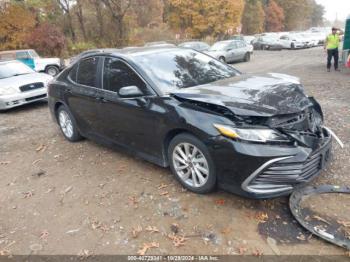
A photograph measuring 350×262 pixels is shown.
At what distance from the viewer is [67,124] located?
234 inches

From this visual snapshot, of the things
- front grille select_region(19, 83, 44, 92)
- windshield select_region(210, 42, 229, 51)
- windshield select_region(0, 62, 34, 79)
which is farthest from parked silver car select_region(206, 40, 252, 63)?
front grille select_region(19, 83, 44, 92)

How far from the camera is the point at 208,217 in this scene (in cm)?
345

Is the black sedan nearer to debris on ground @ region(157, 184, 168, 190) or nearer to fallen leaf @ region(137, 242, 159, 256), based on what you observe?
debris on ground @ region(157, 184, 168, 190)

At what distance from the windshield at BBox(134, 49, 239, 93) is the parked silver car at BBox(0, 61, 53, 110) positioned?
578 centimetres

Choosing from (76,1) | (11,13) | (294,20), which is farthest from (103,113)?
(294,20)

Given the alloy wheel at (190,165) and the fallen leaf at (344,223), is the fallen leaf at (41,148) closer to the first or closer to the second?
the alloy wheel at (190,165)

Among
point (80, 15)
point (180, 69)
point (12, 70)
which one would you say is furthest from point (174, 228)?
point (80, 15)

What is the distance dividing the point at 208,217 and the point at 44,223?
184cm

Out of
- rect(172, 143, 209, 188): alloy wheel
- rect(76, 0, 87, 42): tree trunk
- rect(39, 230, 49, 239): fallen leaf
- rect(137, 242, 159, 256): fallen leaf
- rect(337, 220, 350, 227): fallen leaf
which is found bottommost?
rect(137, 242, 159, 256): fallen leaf

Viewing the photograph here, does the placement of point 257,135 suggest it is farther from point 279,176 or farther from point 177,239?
point 177,239

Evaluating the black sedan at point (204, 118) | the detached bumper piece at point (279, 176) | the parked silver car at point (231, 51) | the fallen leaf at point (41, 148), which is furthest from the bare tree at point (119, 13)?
the detached bumper piece at point (279, 176)

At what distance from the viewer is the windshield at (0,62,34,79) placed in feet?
31.8

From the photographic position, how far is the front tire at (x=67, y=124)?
574cm

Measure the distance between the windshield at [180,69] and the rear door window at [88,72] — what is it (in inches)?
33.4
